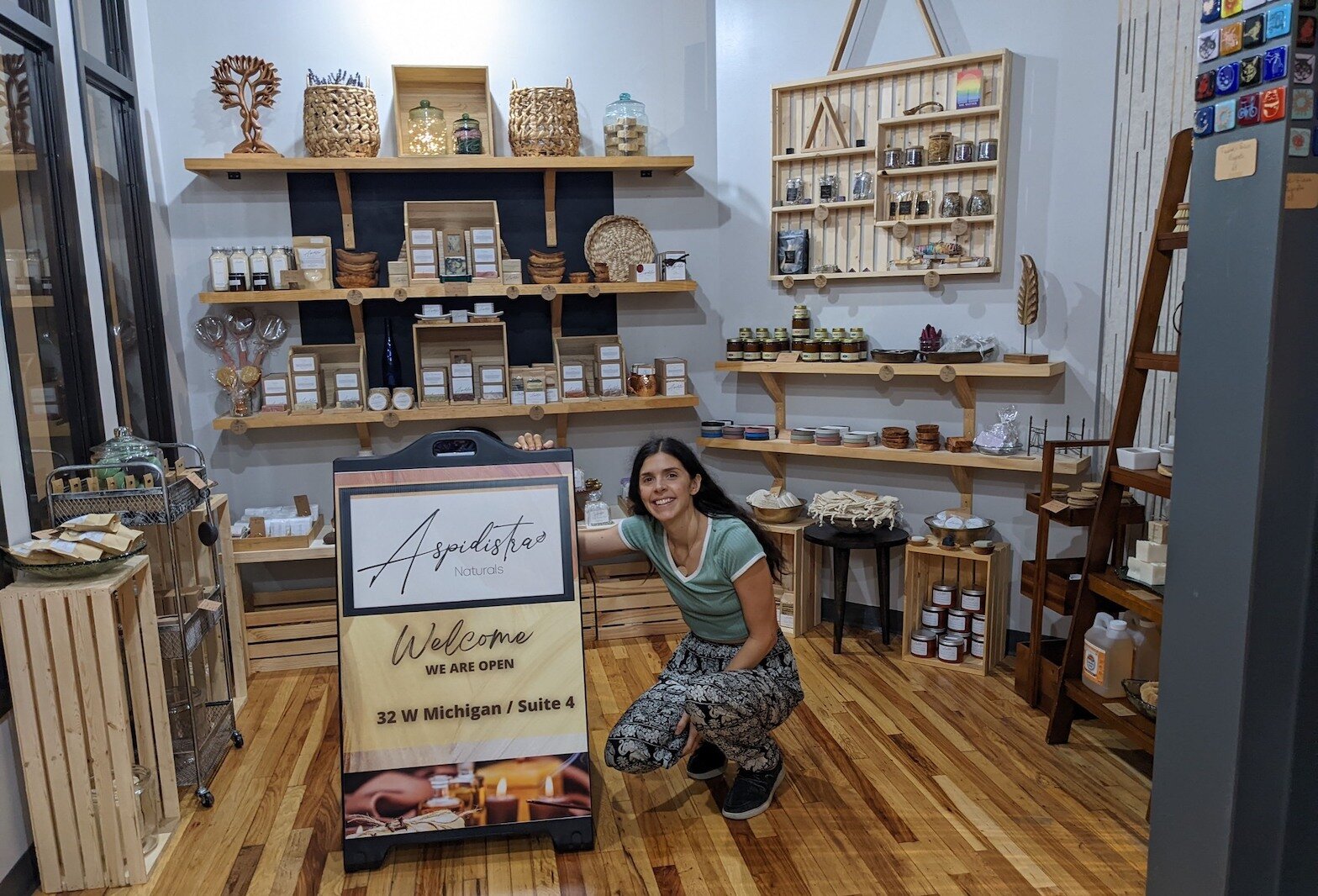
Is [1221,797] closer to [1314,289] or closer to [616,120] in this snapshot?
[1314,289]

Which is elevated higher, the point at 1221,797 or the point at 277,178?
the point at 277,178

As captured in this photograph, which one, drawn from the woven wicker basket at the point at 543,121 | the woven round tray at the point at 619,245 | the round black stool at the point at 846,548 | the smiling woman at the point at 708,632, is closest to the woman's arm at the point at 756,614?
the smiling woman at the point at 708,632

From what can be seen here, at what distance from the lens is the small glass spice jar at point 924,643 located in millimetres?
3812

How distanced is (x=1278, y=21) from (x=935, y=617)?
8.60ft

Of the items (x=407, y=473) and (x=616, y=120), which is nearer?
(x=407, y=473)

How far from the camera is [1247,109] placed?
1729 mm


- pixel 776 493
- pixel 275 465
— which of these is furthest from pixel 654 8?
pixel 275 465

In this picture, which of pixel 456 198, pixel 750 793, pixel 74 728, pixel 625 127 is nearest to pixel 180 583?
pixel 74 728

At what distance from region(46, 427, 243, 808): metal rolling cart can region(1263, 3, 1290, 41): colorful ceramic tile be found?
272 cm

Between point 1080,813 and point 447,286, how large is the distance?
307cm

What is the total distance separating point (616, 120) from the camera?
4.15 m

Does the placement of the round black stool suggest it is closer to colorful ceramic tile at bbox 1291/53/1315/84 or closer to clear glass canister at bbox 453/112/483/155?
clear glass canister at bbox 453/112/483/155

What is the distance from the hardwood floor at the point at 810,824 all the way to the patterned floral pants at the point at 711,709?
0.74 feet

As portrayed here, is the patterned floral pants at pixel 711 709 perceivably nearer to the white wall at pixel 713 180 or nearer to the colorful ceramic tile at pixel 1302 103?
the white wall at pixel 713 180
